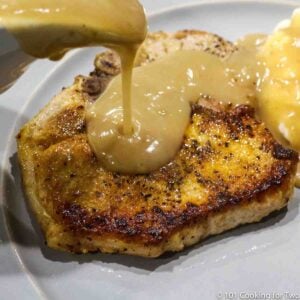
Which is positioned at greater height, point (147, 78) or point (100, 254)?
point (147, 78)

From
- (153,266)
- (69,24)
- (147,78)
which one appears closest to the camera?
(69,24)

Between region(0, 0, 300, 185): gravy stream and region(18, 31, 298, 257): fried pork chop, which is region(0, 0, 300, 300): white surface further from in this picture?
region(0, 0, 300, 185): gravy stream

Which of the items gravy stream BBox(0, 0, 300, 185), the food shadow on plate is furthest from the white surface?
gravy stream BBox(0, 0, 300, 185)

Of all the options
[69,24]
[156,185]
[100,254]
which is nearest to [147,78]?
[156,185]

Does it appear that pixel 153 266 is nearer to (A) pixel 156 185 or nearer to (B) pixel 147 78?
(A) pixel 156 185

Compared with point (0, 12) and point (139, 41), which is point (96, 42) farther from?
point (0, 12)

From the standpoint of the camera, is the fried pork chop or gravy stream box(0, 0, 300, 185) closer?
gravy stream box(0, 0, 300, 185)
